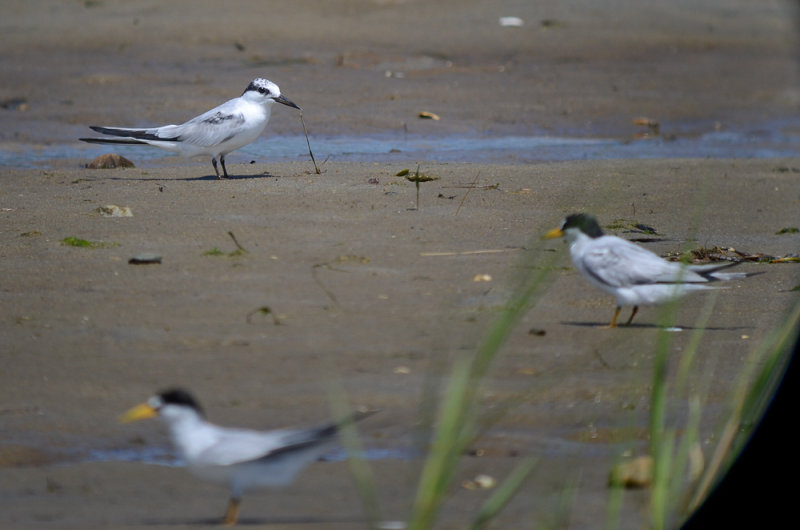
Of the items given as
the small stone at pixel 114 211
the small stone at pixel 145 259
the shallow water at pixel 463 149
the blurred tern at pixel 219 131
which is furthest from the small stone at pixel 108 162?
the small stone at pixel 145 259

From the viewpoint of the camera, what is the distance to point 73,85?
12570 mm

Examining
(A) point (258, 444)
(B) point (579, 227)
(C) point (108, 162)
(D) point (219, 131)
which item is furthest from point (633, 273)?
(C) point (108, 162)

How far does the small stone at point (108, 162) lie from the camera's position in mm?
8242

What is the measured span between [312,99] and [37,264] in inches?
270

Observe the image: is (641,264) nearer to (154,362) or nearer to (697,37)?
(154,362)

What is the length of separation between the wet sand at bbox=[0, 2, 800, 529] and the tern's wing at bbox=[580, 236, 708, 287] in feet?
0.76

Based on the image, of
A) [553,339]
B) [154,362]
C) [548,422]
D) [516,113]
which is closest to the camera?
[548,422]

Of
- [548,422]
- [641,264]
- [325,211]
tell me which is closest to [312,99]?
[325,211]

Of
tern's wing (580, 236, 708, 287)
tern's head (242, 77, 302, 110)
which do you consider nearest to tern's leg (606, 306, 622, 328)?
tern's wing (580, 236, 708, 287)

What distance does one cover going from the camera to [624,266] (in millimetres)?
4535

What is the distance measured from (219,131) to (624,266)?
4.09 meters

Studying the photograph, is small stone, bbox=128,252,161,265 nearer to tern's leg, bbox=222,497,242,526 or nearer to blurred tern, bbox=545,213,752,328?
blurred tern, bbox=545,213,752,328

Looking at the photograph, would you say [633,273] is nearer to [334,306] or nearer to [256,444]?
[334,306]

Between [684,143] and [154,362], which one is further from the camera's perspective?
[684,143]
